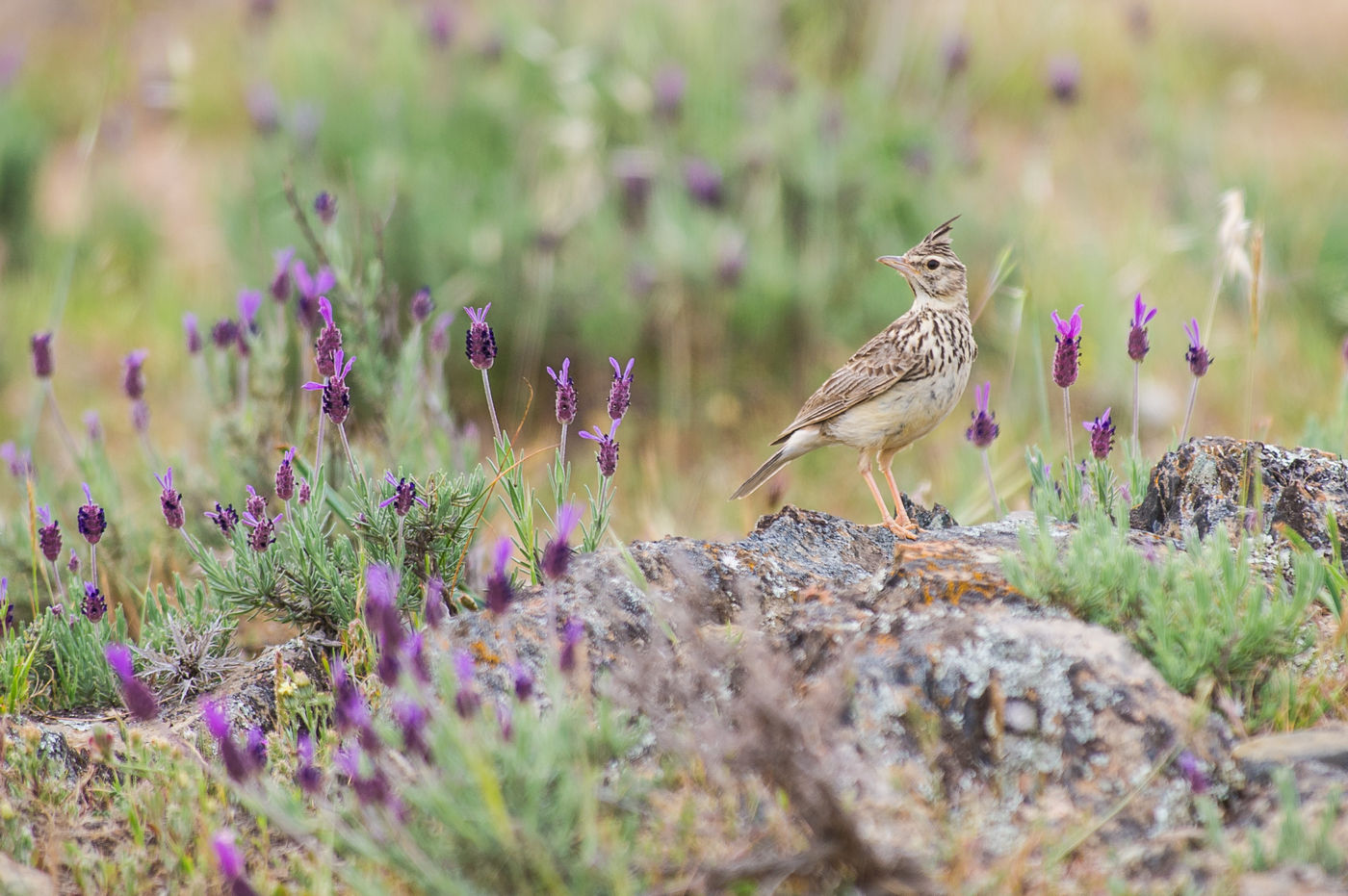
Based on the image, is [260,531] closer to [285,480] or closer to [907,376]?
[285,480]

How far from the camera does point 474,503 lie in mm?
3102

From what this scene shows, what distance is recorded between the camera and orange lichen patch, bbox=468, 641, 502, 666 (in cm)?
267

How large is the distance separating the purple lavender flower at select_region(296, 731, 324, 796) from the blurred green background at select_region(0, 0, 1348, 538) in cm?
205

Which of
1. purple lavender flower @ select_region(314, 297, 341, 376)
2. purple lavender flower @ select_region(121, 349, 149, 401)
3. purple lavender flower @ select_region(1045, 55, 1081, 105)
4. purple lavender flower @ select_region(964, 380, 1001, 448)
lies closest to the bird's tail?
purple lavender flower @ select_region(964, 380, 1001, 448)

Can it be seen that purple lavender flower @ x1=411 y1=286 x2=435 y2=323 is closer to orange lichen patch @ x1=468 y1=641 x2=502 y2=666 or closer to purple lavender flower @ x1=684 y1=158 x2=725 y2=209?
orange lichen patch @ x1=468 y1=641 x2=502 y2=666

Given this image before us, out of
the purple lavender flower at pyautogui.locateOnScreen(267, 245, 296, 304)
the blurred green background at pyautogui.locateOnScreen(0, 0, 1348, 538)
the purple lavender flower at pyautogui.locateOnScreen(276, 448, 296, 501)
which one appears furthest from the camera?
the blurred green background at pyautogui.locateOnScreen(0, 0, 1348, 538)

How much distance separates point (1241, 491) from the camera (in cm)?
301

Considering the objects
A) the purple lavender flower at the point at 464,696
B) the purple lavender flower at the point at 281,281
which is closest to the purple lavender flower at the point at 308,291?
the purple lavender flower at the point at 281,281

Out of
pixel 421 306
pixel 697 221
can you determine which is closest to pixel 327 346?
pixel 421 306

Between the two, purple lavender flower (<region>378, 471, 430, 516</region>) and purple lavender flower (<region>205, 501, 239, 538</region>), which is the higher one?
purple lavender flower (<region>378, 471, 430, 516</region>)

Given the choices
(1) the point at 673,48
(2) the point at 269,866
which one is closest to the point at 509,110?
(1) the point at 673,48

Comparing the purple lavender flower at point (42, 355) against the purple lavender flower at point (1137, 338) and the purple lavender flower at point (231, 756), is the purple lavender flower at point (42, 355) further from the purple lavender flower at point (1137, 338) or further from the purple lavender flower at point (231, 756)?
the purple lavender flower at point (1137, 338)

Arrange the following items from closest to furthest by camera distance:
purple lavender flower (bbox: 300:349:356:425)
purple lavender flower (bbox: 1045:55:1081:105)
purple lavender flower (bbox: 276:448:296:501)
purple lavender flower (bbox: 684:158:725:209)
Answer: purple lavender flower (bbox: 300:349:356:425)
purple lavender flower (bbox: 276:448:296:501)
purple lavender flower (bbox: 1045:55:1081:105)
purple lavender flower (bbox: 684:158:725:209)

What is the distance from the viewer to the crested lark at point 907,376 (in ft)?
12.0
